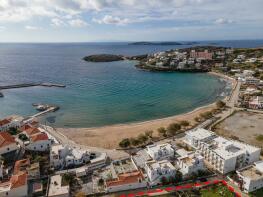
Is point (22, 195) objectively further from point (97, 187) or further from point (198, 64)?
point (198, 64)

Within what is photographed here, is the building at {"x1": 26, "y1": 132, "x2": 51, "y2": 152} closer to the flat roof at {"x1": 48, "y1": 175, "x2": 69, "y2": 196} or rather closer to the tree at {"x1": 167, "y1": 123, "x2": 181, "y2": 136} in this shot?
the flat roof at {"x1": 48, "y1": 175, "x2": 69, "y2": 196}

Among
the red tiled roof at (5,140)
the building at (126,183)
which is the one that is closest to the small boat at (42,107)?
the red tiled roof at (5,140)

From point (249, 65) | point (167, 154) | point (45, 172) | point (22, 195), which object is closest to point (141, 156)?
point (167, 154)

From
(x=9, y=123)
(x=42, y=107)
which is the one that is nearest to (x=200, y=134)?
(x=9, y=123)

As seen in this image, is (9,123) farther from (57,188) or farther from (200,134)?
(200,134)

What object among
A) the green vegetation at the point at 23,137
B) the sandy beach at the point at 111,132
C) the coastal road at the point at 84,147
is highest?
the green vegetation at the point at 23,137

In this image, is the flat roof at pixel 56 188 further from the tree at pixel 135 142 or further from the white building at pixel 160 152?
the tree at pixel 135 142
